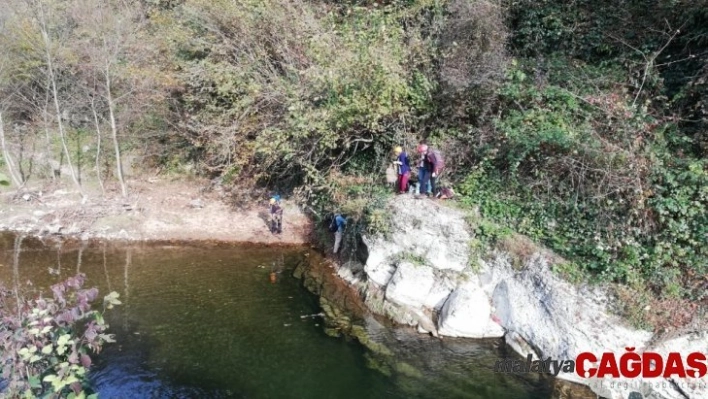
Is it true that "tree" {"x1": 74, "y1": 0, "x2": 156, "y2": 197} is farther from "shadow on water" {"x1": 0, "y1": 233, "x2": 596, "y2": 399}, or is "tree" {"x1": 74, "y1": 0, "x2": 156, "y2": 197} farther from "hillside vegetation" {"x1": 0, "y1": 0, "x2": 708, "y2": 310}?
"shadow on water" {"x1": 0, "y1": 233, "x2": 596, "y2": 399}

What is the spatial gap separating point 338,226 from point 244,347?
5.22 m

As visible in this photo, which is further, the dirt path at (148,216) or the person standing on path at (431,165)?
the dirt path at (148,216)

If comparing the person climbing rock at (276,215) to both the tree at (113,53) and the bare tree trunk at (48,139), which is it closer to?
the tree at (113,53)

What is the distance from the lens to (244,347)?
1023 cm

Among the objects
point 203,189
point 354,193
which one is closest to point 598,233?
point 354,193

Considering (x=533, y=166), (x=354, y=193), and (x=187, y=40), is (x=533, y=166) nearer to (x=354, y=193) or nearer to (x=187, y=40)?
(x=354, y=193)

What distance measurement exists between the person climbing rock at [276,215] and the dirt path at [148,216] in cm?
20

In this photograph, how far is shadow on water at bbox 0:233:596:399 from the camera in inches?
355

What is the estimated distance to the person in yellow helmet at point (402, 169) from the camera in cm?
1318

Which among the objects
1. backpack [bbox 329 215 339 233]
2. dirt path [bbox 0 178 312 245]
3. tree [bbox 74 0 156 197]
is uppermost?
tree [bbox 74 0 156 197]

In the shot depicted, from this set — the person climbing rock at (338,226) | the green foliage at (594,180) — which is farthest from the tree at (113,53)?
the green foliage at (594,180)

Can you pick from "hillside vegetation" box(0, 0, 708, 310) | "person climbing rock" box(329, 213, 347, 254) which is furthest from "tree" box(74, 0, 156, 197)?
"person climbing rock" box(329, 213, 347, 254)

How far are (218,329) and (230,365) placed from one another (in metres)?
1.44

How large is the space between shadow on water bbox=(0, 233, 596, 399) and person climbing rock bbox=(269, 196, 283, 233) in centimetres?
233
